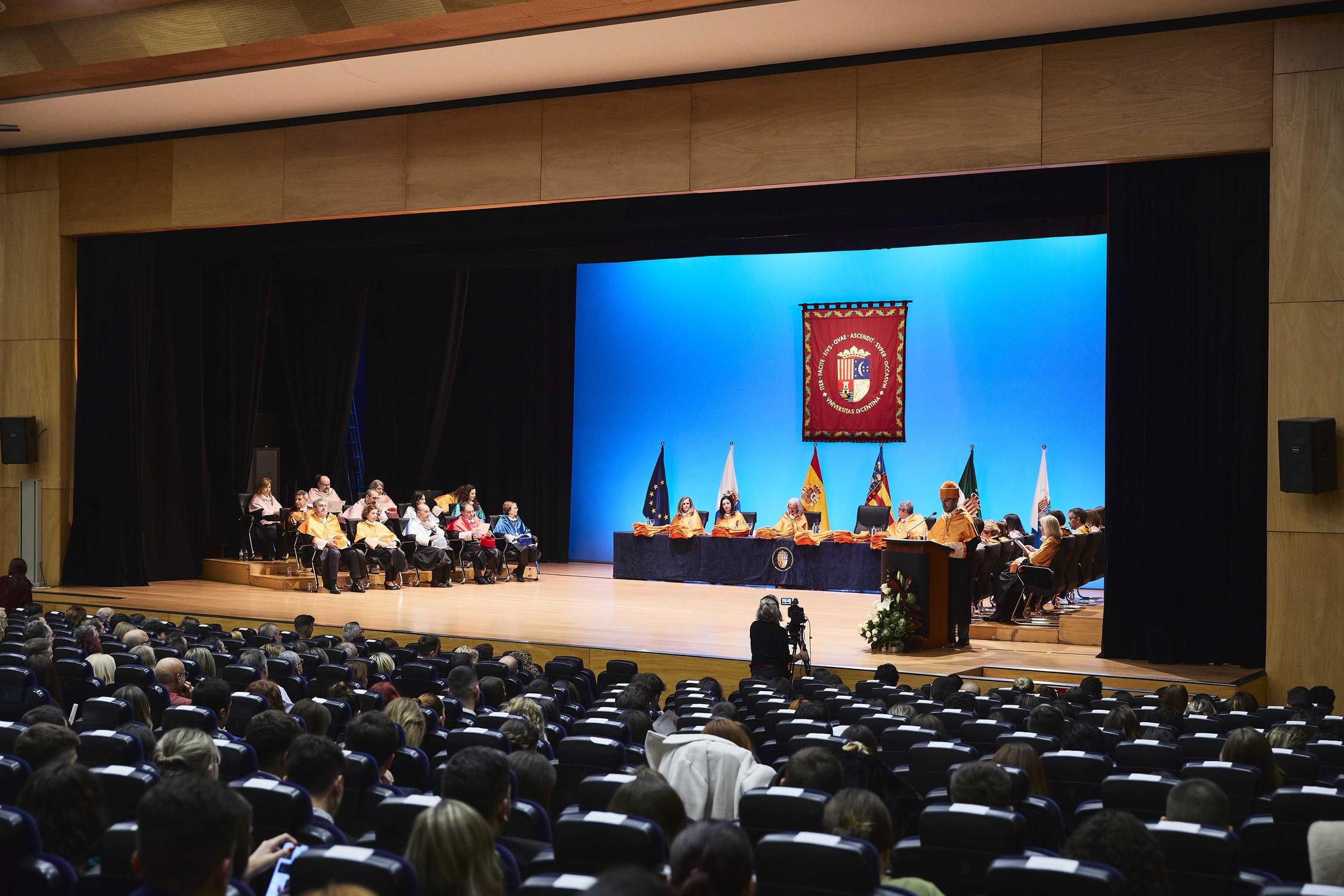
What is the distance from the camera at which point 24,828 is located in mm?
2551

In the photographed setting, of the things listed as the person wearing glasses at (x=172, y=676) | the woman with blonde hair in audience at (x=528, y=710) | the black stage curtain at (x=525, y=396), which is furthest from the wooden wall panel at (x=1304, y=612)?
the black stage curtain at (x=525, y=396)

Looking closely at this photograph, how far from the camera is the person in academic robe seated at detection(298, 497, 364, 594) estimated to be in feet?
43.1

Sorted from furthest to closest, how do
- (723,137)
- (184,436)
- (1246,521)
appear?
(184,436) < (723,137) < (1246,521)

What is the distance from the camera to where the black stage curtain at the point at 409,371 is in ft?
56.7

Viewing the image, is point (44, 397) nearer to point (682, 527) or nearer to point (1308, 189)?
point (682, 527)

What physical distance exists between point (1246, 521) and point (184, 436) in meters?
11.2

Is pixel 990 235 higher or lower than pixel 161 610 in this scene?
higher

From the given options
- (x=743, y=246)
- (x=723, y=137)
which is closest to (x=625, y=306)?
(x=743, y=246)

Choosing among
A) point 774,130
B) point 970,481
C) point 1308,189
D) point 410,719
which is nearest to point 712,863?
point 410,719

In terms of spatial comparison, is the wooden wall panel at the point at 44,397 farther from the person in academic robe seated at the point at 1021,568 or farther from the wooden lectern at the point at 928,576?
the person in academic robe seated at the point at 1021,568

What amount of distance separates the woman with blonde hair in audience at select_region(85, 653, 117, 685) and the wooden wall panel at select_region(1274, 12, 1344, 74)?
8.04 m

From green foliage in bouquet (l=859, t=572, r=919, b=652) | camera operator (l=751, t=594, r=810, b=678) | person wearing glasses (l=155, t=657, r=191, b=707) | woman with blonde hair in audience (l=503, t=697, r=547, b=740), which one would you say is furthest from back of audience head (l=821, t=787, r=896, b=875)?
green foliage in bouquet (l=859, t=572, r=919, b=652)

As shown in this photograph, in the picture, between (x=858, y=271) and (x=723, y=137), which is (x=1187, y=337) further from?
(x=858, y=271)

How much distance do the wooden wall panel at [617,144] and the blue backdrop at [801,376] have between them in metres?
6.00
